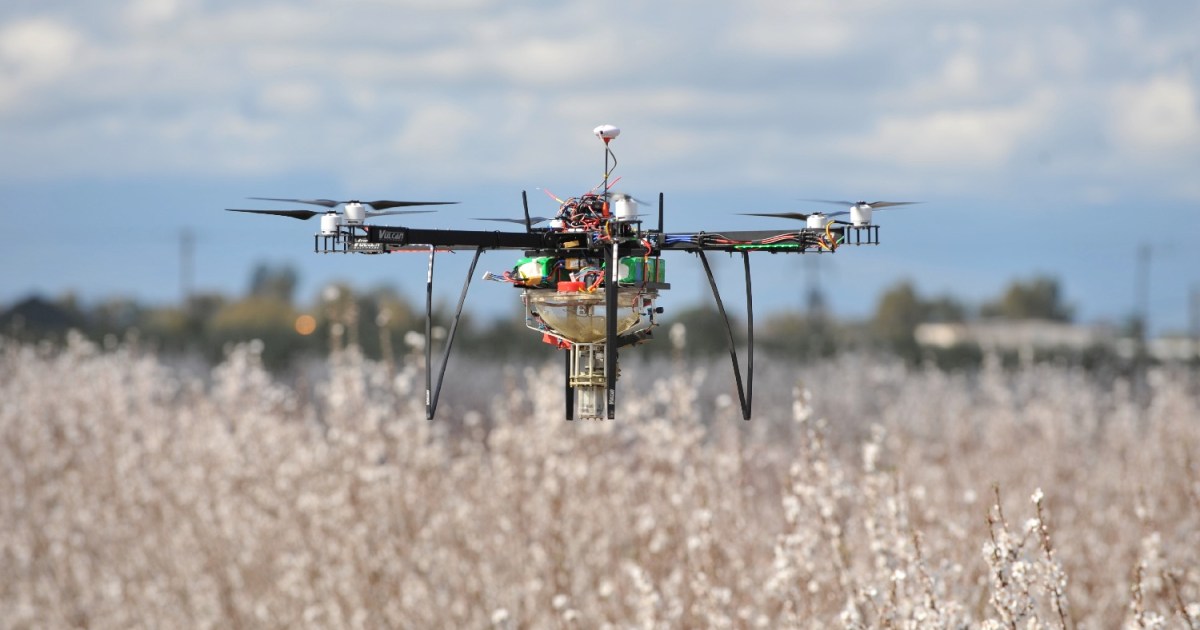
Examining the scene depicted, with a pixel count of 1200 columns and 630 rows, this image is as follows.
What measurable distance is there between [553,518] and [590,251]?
155 inches

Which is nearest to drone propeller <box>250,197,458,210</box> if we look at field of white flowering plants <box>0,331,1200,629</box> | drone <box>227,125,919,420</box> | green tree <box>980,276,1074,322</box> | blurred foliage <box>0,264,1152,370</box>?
drone <box>227,125,919,420</box>

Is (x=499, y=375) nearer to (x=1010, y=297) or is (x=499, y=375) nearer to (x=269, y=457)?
(x=269, y=457)

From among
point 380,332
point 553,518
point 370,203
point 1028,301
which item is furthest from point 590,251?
point 1028,301

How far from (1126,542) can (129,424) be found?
8436 millimetres

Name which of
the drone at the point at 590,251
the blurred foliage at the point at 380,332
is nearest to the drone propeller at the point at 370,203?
the drone at the point at 590,251

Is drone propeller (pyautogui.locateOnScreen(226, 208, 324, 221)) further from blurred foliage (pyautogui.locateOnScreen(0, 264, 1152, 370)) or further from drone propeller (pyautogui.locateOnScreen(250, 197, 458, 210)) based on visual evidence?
blurred foliage (pyautogui.locateOnScreen(0, 264, 1152, 370))

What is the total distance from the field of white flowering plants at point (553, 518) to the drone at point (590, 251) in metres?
1.26

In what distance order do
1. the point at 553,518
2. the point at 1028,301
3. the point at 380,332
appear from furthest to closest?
the point at 1028,301, the point at 380,332, the point at 553,518

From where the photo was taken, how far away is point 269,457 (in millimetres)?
9086

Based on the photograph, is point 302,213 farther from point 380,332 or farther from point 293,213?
point 380,332

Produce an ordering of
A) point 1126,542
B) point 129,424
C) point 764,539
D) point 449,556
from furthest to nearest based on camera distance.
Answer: point 129,424 → point 1126,542 → point 764,539 → point 449,556

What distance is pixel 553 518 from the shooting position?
6.78 m

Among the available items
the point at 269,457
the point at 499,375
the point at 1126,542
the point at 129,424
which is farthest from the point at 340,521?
the point at 499,375

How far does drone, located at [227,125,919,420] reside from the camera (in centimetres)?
295
